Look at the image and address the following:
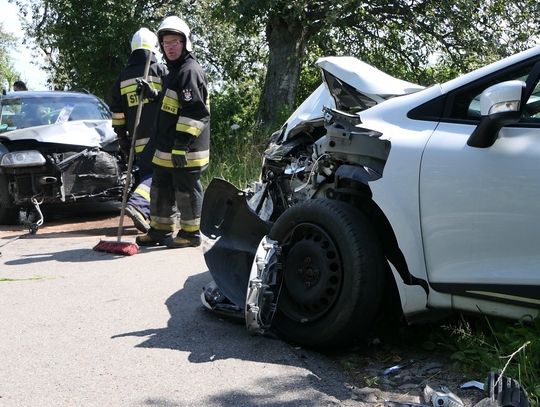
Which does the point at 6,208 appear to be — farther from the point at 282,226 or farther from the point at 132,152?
the point at 282,226

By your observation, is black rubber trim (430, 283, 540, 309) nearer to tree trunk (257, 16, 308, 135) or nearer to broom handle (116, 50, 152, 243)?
broom handle (116, 50, 152, 243)

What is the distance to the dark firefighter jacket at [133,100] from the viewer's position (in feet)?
25.1

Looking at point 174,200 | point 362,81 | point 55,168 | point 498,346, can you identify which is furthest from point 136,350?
point 55,168

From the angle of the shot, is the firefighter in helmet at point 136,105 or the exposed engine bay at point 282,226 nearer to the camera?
the exposed engine bay at point 282,226

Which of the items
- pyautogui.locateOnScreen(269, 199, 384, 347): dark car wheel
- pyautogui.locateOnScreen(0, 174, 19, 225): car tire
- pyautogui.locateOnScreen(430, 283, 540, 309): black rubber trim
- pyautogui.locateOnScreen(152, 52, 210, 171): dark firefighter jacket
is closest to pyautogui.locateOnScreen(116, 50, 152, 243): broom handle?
pyautogui.locateOnScreen(152, 52, 210, 171): dark firefighter jacket

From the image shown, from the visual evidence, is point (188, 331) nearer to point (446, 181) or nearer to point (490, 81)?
point (446, 181)

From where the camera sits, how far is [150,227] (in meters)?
7.22

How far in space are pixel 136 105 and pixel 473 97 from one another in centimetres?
481

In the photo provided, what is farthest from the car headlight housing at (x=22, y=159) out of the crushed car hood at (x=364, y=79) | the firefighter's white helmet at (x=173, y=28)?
the crushed car hood at (x=364, y=79)

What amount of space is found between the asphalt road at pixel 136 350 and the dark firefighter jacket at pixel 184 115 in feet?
3.96

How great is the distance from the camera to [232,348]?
397cm

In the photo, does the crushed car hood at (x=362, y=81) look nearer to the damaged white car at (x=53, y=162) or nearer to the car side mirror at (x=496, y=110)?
the car side mirror at (x=496, y=110)

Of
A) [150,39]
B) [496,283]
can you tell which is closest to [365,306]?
A: [496,283]

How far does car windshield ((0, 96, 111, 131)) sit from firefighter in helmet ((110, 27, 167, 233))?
1.79 metres
